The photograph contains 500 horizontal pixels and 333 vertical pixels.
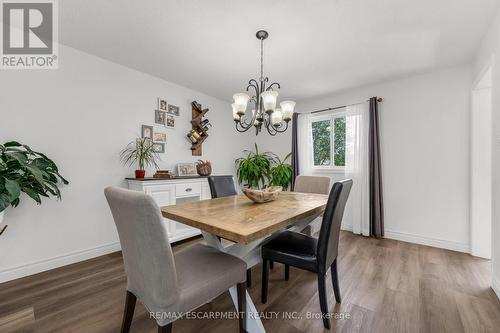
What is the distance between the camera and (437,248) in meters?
2.78

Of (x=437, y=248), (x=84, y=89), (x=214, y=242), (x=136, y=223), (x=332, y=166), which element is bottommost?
(x=437, y=248)

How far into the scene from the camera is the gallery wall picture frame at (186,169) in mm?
3359

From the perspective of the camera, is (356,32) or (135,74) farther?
(135,74)

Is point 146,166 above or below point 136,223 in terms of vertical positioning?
above

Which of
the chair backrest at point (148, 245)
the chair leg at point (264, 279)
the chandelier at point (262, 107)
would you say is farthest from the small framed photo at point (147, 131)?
the chair leg at point (264, 279)

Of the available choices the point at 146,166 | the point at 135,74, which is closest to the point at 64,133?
the point at 146,166

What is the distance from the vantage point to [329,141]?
12.6ft

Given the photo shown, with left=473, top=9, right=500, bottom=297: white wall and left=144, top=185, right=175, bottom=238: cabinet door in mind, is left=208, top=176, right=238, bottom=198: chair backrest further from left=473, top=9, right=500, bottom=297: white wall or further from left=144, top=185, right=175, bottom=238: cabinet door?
left=473, top=9, right=500, bottom=297: white wall

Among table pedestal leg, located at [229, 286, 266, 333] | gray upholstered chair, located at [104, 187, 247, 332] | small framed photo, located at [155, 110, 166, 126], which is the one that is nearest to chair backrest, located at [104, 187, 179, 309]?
gray upholstered chair, located at [104, 187, 247, 332]

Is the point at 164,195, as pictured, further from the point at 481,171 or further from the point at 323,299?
the point at 481,171

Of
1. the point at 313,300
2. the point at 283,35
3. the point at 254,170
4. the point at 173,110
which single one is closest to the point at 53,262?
the point at 173,110

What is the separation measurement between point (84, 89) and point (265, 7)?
223 cm

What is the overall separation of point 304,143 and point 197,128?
6.55 ft

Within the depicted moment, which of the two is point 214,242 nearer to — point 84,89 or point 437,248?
point 84,89
